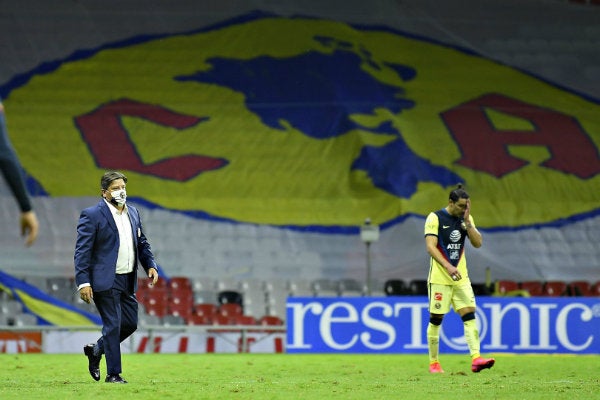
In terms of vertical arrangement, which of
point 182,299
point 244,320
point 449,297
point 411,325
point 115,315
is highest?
point 182,299

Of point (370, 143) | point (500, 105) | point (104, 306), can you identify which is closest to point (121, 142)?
point (370, 143)

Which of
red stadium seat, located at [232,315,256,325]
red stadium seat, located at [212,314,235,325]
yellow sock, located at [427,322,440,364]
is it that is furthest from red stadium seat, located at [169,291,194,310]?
yellow sock, located at [427,322,440,364]

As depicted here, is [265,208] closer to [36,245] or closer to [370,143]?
[370,143]

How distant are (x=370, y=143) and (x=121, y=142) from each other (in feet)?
18.0

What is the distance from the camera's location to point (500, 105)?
28.1m

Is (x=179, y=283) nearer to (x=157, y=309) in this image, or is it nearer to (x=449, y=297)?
(x=157, y=309)

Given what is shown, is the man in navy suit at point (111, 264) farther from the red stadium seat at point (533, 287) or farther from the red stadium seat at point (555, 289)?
the red stadium seat at point (555, 289)

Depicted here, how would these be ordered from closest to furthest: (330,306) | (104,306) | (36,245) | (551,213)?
(104,306), (330,306), (36,245), (551,213)

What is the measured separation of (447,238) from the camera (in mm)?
12523

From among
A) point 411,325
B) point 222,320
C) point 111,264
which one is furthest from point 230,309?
point 111,264

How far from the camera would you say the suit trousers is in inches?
387

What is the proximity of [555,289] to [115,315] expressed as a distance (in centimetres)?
1634

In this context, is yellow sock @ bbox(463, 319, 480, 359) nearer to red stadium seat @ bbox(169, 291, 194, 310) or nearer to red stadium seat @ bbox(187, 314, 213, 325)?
red stadium seat @ bbox(187, 314, 213, 325)

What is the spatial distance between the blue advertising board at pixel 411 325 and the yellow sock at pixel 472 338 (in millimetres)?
6265
